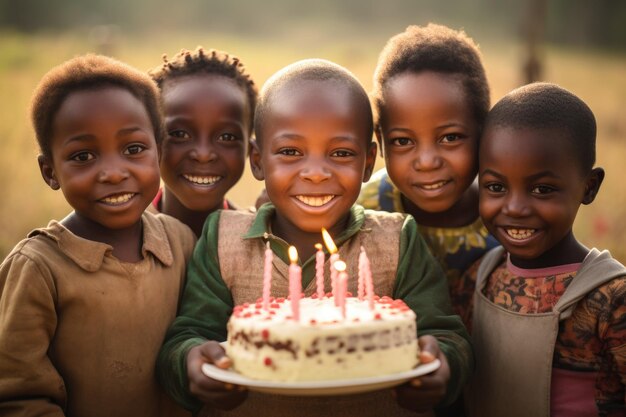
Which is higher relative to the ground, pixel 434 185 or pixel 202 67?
pixel 202 67

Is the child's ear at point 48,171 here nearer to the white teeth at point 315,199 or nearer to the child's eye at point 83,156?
the child's eye at point 83,156

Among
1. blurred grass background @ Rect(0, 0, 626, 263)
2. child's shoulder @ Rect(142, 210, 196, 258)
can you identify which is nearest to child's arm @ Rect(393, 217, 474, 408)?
child's shoulder @ Rect(142, 210, 196, 258)

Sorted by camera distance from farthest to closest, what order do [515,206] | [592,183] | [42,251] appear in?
[592,183]
[515,206]
[42,251]

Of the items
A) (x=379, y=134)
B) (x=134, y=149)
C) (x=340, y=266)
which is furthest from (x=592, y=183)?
(x=134, y=149)

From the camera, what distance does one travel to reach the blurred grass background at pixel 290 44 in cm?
921

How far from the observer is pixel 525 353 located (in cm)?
327

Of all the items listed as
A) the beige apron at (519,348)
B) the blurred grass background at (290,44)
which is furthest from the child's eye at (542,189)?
the blurred grass background at (290,44)

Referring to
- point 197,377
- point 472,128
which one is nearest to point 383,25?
point 472,128

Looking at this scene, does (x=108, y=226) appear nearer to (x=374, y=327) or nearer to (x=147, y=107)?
(x=147, y=107)

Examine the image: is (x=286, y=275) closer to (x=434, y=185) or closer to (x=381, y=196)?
(x=434, y=185)

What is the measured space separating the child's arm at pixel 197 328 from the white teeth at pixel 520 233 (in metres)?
1.36

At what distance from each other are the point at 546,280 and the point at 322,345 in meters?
1.39

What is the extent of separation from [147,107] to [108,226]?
623mm

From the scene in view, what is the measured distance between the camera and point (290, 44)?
1817cm
